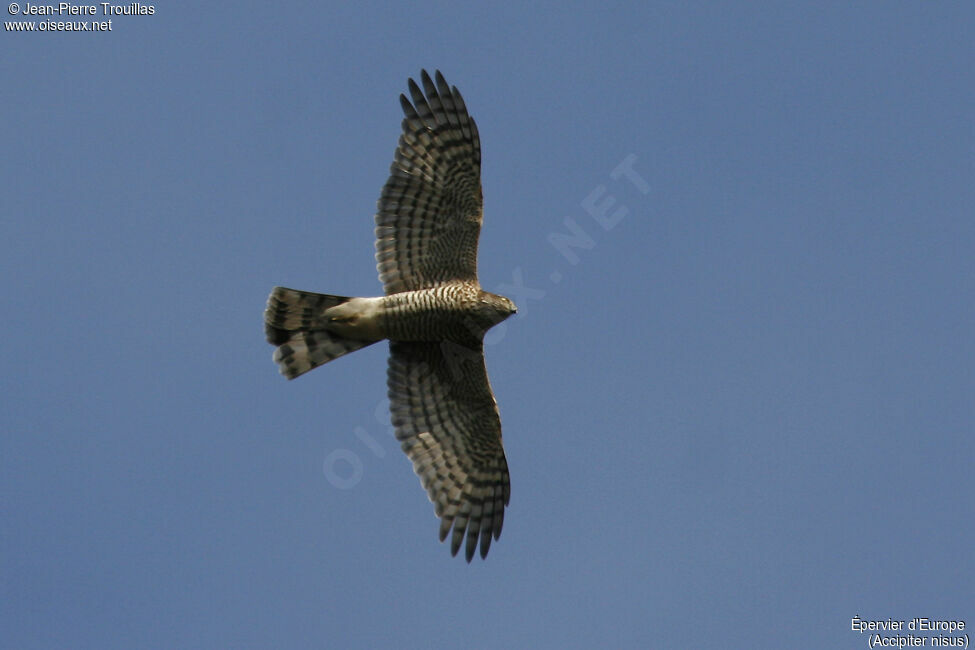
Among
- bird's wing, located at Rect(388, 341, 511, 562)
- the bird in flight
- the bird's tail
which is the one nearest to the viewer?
the bird in flight

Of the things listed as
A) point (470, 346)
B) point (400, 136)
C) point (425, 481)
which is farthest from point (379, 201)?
point (425, 481)

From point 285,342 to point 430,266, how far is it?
5.55 ft

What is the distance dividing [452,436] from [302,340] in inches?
74.3

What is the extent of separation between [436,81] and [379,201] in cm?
139

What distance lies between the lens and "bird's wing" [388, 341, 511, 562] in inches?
530

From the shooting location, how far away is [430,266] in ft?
43.3

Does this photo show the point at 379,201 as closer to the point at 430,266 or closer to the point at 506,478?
the point at 430,266

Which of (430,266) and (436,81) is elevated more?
(436,81)

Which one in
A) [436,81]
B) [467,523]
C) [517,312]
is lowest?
[467,523]

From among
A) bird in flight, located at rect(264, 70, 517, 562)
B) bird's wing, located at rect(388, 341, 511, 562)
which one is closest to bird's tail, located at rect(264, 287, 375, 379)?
bird in flight, located at rect(264, 70, 517, 562)

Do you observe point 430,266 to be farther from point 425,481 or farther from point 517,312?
point 425,481

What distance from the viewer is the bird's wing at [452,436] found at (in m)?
13.5

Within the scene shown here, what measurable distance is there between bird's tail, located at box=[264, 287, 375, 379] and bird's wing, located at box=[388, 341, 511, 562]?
0.65m

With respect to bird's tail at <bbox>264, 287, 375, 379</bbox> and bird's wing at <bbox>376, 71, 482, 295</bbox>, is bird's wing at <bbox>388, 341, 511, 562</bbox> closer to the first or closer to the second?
bird's tail at <bbox>264, 287, 375, 379</bbox>
